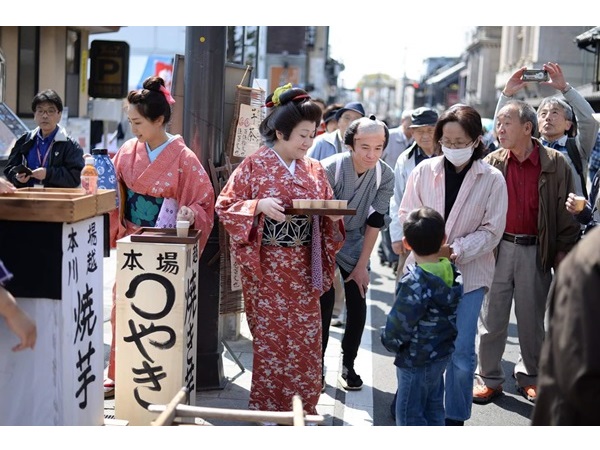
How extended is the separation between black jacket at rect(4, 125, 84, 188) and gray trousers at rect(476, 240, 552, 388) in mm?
3391

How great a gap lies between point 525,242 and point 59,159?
3682 millimetres

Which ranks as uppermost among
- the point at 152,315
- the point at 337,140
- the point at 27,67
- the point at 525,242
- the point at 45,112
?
the point at 27,67

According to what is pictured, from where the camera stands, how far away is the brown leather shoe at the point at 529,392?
18.5ft

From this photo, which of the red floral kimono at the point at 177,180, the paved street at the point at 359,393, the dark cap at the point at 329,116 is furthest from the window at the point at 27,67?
the red floral kimono at the point at 177,180

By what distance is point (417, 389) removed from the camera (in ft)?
13.8

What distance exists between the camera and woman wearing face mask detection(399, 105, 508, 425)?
15.7 ft

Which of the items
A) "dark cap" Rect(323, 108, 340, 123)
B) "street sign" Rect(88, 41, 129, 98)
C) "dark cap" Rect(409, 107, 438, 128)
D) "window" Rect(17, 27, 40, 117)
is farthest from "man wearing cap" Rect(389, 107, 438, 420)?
"window" Rect(17, 27, 40, 117)

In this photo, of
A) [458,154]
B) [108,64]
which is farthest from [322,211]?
[108,64]

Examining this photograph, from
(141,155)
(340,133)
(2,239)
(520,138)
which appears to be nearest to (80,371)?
(2,239)

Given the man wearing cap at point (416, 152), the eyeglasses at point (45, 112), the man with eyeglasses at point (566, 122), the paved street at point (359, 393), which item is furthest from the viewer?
the eyeglasses at point (45, 112)

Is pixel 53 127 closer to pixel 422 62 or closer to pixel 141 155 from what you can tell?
pixel 141 155

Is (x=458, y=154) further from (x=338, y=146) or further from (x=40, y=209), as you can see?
(x=338, y=146)

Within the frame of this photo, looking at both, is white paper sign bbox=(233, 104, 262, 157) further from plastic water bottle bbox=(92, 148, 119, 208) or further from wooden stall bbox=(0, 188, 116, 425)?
wooden stall bbox=(0, 188, 116, 425)

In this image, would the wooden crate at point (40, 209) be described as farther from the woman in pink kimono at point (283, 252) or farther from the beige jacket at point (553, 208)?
the beige jacket at point (553, 208)
